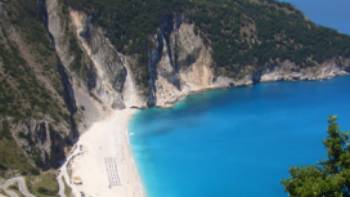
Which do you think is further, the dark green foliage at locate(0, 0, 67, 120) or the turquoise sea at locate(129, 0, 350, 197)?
the dark green foliage at locate(0, 0, 67, 120)

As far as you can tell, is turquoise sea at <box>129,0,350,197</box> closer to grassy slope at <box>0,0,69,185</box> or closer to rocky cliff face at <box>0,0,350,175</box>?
rocky cliff face at <box>0,0,350,175</box>

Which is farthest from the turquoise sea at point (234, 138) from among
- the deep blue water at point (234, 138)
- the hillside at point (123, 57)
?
the hillside at point (123, 57)

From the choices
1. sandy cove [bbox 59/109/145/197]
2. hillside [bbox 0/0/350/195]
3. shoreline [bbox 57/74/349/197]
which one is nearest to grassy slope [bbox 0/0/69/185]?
hillside [bbox 0/0/350/195]

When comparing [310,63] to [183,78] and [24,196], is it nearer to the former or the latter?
[183,78]

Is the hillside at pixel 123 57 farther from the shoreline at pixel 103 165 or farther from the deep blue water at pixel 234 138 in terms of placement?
the deep blue water at pixel 234 138

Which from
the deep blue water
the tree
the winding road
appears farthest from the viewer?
the deep blue water

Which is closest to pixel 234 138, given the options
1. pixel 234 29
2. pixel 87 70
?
pixel 87 70
